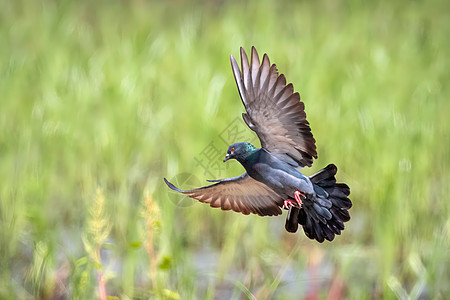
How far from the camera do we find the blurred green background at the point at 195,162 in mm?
2047

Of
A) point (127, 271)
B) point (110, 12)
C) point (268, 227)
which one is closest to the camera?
point (127, 271)

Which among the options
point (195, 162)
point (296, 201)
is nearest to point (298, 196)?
point (296, 201)

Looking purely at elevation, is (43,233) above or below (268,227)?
below

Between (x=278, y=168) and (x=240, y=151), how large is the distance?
4cm

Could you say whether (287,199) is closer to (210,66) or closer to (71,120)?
(71,120)

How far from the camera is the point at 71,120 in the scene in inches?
111

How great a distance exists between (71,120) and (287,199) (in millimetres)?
2269

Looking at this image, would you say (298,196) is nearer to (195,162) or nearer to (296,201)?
(296,201)

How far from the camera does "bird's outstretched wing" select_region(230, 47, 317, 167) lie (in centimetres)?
60

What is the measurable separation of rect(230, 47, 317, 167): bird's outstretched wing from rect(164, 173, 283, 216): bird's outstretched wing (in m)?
0.04

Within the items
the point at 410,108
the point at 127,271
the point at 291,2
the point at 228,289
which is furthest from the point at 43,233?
the point at 291,2

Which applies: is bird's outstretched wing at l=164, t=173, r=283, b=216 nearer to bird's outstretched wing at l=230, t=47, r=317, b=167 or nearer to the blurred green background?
bird's outstretched wing at l=230, t=47, r=317, b=167

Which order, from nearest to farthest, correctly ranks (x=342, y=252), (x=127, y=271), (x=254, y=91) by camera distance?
(x=254, y=91) → (x=127, y=271) → (x=342, y=252)

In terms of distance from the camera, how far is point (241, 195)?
2.29 ft
